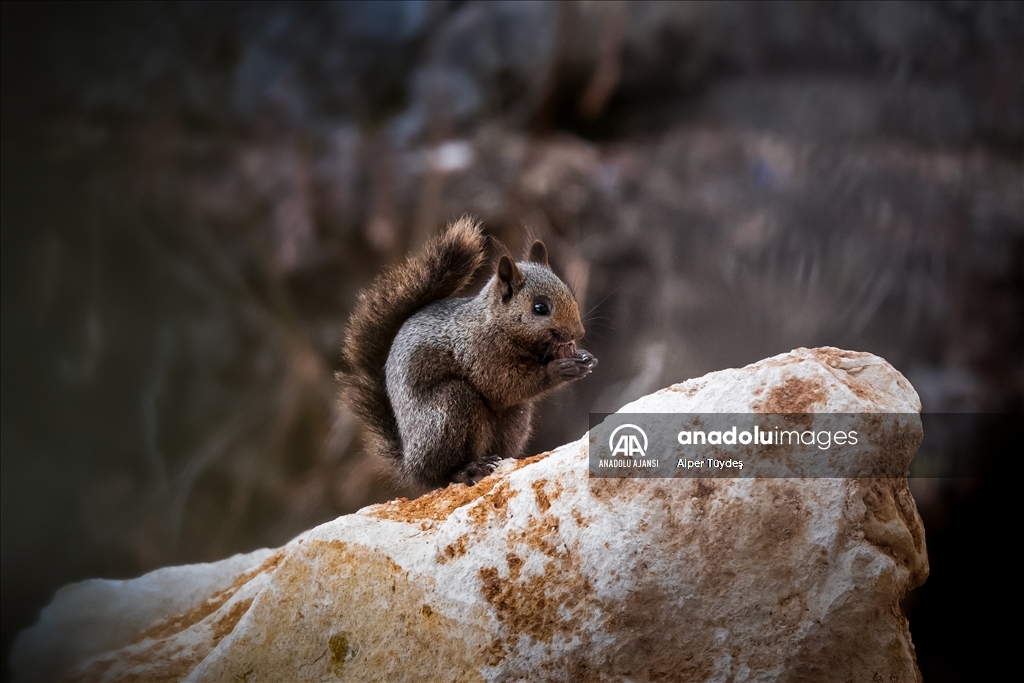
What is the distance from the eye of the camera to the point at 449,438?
Result: 1521 mm

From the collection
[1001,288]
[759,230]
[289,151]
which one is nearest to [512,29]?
[289,151]

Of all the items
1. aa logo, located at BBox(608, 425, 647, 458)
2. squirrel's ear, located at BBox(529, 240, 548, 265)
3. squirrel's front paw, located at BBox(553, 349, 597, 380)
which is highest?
squirrel's ear, located at BBox(529, 240, 548, 265)

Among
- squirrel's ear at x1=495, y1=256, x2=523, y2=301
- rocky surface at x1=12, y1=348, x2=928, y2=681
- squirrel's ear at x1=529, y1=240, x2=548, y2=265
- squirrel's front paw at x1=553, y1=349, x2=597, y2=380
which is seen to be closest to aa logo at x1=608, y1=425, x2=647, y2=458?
rocky surface at x1=12, y1=348, x2=928, y2=681

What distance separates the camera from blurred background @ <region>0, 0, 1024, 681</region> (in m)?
1.56

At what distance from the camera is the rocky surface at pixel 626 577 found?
1068mm

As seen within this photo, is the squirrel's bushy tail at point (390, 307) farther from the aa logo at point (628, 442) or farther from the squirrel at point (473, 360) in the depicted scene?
the aa logo at point (628, 442)

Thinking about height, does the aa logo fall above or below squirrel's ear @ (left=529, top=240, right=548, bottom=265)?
below

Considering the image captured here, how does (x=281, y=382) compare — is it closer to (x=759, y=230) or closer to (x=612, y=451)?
(x=612, y=451)

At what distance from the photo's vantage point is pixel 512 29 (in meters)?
1.78

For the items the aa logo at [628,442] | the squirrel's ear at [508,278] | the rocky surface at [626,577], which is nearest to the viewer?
the rocky surface at [626,577]

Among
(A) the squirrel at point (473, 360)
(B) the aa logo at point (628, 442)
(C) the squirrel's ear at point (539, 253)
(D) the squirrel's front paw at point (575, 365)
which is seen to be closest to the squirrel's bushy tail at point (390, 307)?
(A) the squirrel at point (473, 360)

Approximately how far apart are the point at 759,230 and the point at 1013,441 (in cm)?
66

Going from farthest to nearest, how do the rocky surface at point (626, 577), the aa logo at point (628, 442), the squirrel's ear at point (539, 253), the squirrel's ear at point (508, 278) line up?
the squirrel's ear at point (539, 253)
the squirrel's ear at point (508, 278)
the aa logo at point (628, 442)
the rocky surface at point (626, 577)

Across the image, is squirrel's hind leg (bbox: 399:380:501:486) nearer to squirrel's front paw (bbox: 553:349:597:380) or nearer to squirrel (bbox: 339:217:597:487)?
squirrel (bbox: 339:217:597:487)
